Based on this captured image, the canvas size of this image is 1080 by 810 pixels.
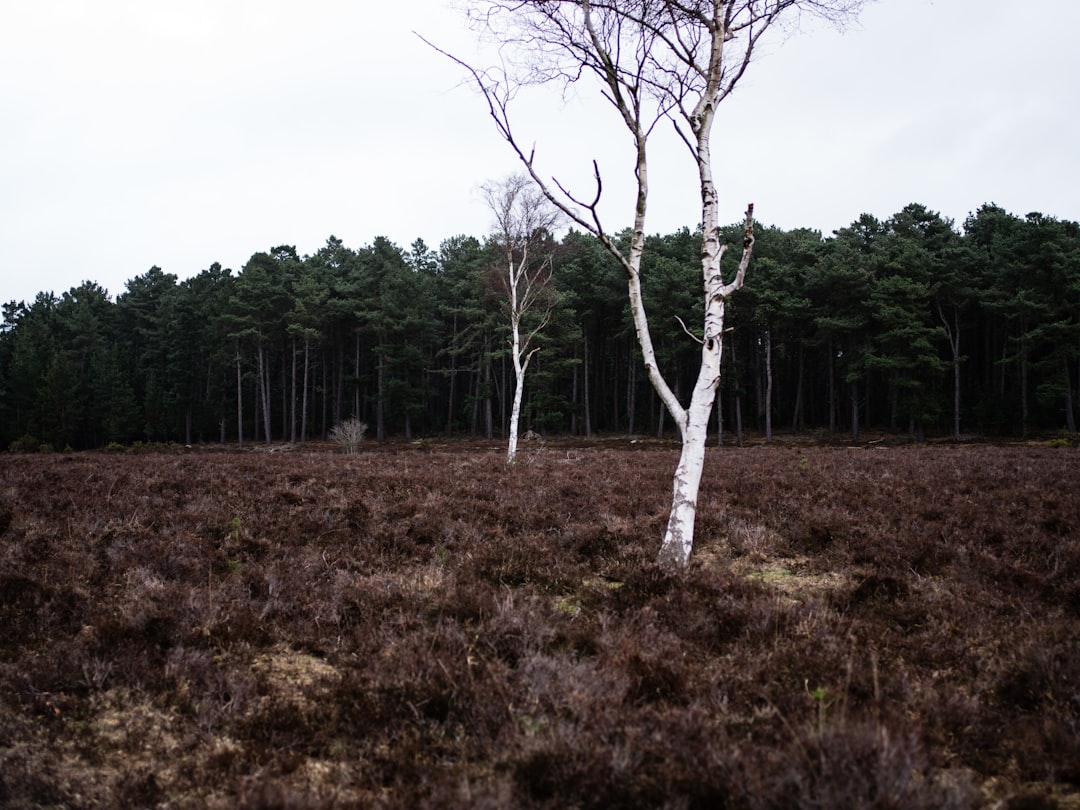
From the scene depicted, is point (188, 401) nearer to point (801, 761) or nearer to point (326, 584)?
point (326, 584)

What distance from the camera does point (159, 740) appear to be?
10.6 feet

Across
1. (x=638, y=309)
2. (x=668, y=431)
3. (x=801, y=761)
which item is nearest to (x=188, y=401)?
(x=668, y=431)

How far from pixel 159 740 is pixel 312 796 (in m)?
1.22

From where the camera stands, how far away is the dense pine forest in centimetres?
4112

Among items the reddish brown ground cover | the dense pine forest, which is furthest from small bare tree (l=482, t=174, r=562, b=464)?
the reddish brown ground cover

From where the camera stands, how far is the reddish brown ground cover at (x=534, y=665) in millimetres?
2697

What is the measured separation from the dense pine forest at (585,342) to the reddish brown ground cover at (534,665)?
2157cm

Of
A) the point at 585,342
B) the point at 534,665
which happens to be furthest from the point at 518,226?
the point at 585,342

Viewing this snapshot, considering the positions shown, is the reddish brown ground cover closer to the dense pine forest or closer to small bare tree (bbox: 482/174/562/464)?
small bare tree (bbox: 482/174/562/464)

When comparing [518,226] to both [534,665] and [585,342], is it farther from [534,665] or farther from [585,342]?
[585,342]

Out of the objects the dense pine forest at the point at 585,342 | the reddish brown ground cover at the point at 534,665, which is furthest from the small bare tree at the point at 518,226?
the reddish brown ground cover at the point at 534,665

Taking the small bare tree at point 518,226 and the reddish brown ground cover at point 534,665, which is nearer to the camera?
the reddish brown ground cover at point 534,665

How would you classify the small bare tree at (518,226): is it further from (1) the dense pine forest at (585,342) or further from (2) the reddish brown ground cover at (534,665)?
(2) the reddish brown ground cover at (534,665)

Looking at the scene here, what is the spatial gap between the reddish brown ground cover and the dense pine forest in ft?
70.8
